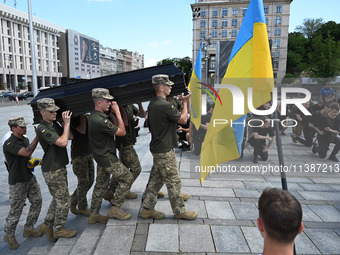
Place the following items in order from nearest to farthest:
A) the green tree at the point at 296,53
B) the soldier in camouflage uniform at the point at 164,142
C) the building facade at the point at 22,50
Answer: the soldier in camouflage uniform at the point at 164,142
the building facade at the point at 22,50
the green tree at the point at 296,53

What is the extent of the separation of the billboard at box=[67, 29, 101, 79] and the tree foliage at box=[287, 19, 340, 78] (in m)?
67.4

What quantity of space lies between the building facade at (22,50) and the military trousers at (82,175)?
217 feet

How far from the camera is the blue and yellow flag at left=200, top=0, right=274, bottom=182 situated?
3164 millimetres

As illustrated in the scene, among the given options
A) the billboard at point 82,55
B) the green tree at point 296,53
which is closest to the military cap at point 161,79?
the green tree at point 296,53

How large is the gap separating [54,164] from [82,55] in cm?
10194

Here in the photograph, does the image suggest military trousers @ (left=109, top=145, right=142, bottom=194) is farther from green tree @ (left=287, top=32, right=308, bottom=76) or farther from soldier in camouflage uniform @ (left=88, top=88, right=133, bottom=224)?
green tree @ (left=287, top=32, right=308, bottom=76)

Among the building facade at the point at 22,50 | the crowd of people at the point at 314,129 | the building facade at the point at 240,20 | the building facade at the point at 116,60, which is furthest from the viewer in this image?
the building facade at the point at 116,60

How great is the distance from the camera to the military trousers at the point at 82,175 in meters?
4.41

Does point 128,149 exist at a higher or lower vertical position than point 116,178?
higher

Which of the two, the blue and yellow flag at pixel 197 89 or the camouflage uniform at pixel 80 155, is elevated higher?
the blue and yellow flag at pixel 197 89

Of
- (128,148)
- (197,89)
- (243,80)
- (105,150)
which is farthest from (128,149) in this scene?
(197,89)

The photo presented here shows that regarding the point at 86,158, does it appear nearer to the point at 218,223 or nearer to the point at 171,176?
the point at 171,176

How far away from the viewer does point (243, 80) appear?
10.9 feet

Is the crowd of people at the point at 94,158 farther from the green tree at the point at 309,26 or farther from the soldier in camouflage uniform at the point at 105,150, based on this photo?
the green tree at the point at 309,26
